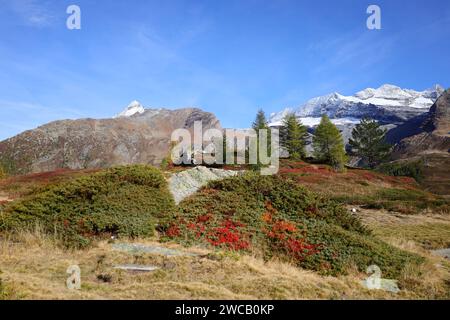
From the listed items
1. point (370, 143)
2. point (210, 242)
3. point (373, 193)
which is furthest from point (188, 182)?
point (370, 143)

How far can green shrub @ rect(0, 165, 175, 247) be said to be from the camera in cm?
1243

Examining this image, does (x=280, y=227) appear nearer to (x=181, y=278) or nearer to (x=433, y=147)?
(x=181, y=278)

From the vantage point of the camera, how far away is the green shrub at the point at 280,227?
11008 mm

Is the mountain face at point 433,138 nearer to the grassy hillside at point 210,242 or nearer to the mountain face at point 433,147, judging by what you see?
the mountain face at point 433,147

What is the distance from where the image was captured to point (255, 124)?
6969 cm

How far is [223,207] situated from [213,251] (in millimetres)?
3509

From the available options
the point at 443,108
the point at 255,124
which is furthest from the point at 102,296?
the point at 443,108

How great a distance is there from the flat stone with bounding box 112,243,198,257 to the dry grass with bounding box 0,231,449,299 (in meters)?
0.34

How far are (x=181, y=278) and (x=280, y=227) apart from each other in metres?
5.07

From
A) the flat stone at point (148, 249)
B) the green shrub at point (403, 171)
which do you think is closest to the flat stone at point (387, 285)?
the flat stone at point (148, 249)

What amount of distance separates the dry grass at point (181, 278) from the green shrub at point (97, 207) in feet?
4.12

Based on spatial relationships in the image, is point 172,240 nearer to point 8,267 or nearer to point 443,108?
point 8,267

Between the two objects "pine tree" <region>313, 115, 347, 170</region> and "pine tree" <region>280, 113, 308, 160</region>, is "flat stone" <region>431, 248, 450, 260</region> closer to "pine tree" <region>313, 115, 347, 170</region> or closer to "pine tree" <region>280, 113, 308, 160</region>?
"pine tree" <region>313, 115, 347, 170</region>
